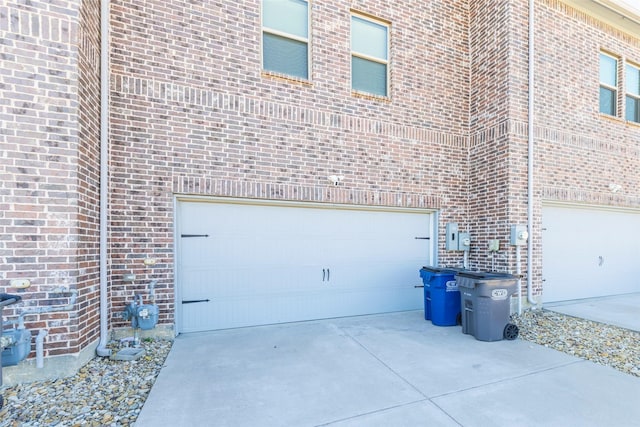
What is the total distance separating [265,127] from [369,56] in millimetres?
2635

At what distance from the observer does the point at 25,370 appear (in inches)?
130

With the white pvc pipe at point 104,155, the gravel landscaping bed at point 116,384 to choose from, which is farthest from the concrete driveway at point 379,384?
the white pvc pipe at point 104,155

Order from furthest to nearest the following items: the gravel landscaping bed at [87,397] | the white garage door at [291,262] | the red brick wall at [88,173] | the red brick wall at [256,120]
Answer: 1. the white garage door at [291,262]
2. the red brick wall at [256,120]
3. the red brick wall at [88,173]
4. the gravel landscaping bed at [87,397]

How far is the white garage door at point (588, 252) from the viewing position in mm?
6875

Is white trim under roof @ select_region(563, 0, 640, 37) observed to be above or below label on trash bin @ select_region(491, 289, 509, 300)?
above

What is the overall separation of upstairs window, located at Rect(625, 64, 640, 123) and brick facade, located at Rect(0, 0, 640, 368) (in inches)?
18.0

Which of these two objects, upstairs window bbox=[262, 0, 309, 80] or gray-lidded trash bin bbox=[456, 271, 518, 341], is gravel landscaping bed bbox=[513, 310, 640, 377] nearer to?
gray-lidded trash bin bbox=[456, 271, 518, 341]

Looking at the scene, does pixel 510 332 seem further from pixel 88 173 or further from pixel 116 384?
pixel 88 173

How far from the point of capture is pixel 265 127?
5301mm

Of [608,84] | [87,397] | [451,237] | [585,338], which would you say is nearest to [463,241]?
[451,237]

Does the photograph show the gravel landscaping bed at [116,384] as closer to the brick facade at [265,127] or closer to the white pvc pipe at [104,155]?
the brick facade at [265,127]

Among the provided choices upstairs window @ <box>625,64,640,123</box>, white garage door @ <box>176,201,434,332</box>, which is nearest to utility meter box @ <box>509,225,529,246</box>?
white garage door @ <box>176,201,434,332</box>

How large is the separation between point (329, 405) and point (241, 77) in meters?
4.82

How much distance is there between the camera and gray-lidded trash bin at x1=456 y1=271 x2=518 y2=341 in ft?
→ 15.4
